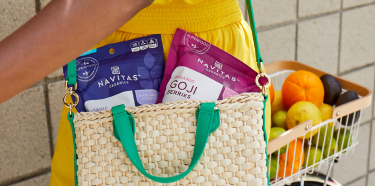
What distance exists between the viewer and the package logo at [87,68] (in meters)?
0.69

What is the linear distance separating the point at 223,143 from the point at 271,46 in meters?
1.04

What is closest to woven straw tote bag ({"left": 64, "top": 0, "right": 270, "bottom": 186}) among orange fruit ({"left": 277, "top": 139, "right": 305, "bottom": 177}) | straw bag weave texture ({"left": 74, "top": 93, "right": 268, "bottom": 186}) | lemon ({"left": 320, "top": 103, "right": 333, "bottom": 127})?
straw bag weave texture ({"left": 74, "top": 93, "right": 268, "bottom": 186})

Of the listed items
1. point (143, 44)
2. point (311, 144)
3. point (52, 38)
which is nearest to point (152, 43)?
point (143, 44)

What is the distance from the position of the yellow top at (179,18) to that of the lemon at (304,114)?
0.33 metres

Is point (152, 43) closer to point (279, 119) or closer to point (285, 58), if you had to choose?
point (279, 119)

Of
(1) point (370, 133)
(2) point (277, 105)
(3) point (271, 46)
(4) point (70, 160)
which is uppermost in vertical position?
(3) point (271, 46)

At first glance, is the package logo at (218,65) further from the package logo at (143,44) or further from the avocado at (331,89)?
the avocado at (331,89)

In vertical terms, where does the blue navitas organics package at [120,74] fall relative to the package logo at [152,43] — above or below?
below

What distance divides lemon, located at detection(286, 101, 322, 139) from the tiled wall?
0.62m

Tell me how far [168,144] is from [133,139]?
0.06 m

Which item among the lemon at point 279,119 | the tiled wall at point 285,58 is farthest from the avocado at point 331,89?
the tiled wall at point 285,58

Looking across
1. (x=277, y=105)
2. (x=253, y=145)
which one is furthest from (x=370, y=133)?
(x=253, y=145)

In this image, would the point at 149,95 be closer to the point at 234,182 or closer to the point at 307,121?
the point at 234,182

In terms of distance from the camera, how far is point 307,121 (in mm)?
830
